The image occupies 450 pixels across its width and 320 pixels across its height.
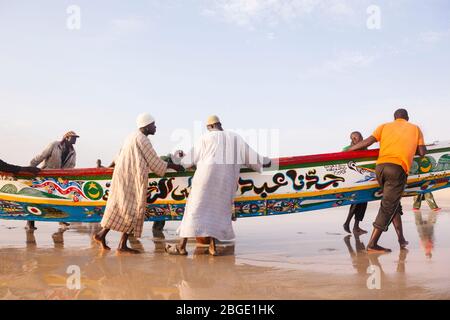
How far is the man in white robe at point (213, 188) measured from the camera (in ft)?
13.8

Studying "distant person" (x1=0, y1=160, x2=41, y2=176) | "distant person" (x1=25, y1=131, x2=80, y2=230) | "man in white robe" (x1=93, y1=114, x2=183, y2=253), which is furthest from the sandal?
"distant person" (x1=25, y1=131, x2=80, y2=230)

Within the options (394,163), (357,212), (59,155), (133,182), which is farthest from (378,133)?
(59,155)

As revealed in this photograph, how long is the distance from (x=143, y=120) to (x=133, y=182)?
2.45 ft

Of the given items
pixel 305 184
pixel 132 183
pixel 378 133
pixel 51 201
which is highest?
pixel 378 133

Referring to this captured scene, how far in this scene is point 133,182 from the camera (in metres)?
4.44

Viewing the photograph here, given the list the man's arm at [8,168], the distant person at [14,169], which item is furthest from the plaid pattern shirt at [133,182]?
the man's arm at [8,168]

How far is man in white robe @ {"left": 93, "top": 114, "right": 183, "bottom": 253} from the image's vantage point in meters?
4.35

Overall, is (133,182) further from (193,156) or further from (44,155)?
(44,155)

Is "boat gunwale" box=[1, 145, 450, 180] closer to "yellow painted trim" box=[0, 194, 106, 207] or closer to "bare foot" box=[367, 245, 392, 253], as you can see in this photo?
"yellow painted trim" box=[0, 194, 106, 207]

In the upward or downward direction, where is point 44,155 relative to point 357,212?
upward

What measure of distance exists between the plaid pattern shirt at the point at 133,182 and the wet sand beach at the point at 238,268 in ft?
1.38

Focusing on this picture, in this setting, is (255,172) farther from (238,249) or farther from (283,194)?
(238,249)

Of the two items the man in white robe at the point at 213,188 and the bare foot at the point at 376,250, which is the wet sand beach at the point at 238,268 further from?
the man in white robe at the point at 213,188

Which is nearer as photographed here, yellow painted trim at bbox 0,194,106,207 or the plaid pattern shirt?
the plaid pattern shirt
